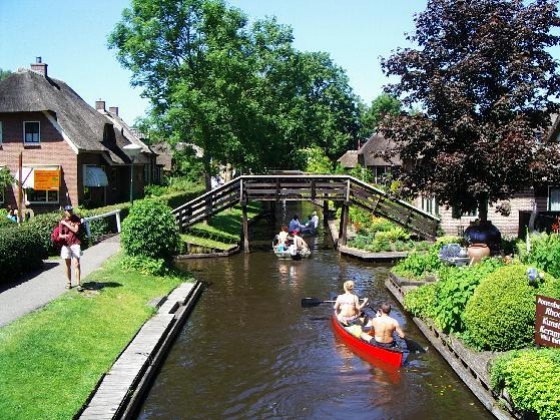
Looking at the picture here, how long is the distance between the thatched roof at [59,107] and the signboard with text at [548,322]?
2940 cm

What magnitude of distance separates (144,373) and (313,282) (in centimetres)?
1214

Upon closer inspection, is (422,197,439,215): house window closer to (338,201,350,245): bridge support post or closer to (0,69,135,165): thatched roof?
(338,201,350,245): bridge support post

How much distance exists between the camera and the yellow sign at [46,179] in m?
35.7

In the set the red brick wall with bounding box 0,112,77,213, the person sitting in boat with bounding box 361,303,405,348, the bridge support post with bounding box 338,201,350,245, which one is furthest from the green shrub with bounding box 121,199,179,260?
the red brick wall with bounding box 0,112,77,213

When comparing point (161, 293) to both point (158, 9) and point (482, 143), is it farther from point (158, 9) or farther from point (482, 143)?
point (158, 9)

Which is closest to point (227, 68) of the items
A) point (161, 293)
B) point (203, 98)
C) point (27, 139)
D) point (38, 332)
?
point (203, 98)

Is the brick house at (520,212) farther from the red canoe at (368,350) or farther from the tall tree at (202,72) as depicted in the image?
the red canoe at (368,350)

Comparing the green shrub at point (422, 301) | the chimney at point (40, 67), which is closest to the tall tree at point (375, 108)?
the chimney at point (40, 67)

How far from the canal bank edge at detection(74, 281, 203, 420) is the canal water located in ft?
0.98

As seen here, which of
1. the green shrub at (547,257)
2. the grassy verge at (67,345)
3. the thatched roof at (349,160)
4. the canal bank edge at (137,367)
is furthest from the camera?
the thatched roof at (349,160)

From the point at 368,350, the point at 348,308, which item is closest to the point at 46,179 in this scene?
the point at 348,308

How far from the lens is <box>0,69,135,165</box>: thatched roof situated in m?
35.1

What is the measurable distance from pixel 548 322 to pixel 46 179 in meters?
30.5

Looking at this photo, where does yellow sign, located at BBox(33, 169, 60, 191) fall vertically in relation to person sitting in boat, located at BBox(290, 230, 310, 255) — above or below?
above
